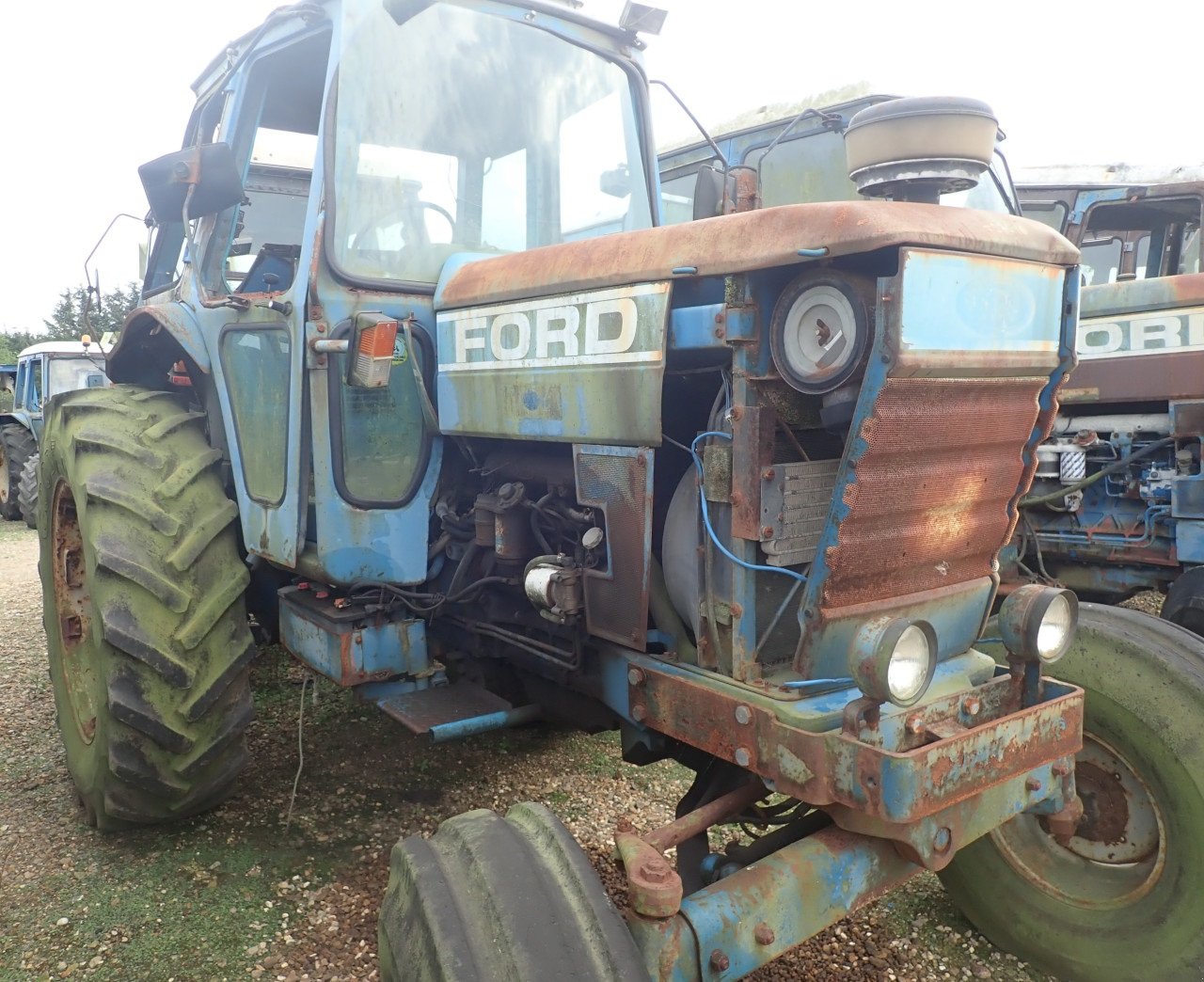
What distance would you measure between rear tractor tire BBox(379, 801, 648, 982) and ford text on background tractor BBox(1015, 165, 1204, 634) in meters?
3.09

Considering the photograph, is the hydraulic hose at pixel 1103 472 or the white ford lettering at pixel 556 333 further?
the hydraulic hose at pixel 1103 472

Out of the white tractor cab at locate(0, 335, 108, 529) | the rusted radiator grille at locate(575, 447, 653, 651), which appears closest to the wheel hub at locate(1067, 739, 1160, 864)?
the rusted radiator grille at locate(575, 447, 653, 651)

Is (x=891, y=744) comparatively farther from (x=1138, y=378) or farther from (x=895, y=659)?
(x=1138, y=378)

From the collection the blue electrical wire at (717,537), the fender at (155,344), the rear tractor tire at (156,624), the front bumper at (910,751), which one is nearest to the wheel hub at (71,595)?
the rear tractor tire at (156,624)

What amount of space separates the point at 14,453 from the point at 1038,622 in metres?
12.9

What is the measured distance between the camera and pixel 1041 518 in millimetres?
4535

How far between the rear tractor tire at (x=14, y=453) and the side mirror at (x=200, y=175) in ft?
35.3

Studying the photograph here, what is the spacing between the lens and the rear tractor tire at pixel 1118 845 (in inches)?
95.6

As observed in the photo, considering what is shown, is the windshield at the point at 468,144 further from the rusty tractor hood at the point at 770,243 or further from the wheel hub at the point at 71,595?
the wheel hub at the point at 71,595

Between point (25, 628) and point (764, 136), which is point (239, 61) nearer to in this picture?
point (764, 136)

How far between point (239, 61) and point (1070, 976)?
3650 mm

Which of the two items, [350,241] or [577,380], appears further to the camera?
[350,241]

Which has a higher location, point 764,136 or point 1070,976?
point 764,136

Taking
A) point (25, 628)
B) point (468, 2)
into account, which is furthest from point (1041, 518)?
point (25, 628)
